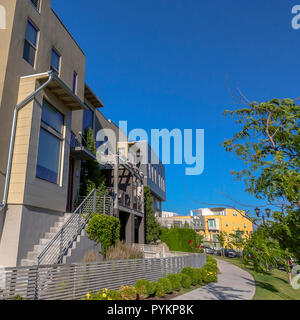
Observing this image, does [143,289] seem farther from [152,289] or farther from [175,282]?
[175,282]

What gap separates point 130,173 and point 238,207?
17.2 m

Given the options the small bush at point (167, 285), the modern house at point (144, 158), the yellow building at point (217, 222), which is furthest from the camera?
the yellow building at point (217, 222)

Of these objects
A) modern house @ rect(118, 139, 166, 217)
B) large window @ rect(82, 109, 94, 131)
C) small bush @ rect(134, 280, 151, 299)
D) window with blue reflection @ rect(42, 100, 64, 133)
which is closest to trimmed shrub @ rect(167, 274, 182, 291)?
small bush @ rect(134, 280, 151, 299)

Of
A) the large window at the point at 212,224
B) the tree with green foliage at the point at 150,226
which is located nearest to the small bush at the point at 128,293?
the tree with green foliage at the point at 150,226

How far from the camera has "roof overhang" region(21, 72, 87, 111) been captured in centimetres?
943

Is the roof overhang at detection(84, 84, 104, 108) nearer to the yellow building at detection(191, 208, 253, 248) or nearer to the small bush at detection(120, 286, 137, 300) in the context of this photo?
the small bush at detection(120, 286, 137, 300)

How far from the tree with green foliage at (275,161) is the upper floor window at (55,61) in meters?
11.3

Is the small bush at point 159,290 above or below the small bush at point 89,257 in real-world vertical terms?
below

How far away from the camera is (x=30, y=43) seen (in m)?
10.2

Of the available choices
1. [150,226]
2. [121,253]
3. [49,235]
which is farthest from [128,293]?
[150,226]

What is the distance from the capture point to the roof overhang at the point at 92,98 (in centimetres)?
1677

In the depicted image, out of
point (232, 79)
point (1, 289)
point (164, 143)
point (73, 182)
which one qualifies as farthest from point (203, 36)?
point (1, 289)

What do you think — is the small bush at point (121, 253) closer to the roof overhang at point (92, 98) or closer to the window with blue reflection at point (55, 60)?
the window with blue reflection at point (55, 60)
